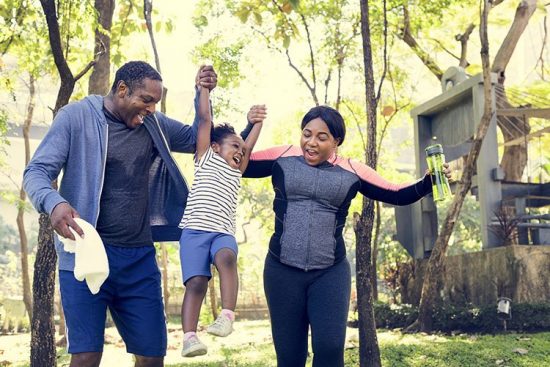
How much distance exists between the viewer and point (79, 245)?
4090 millimetres

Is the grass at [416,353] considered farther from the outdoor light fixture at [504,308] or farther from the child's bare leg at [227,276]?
Result: the child's bare leg at [227,276]

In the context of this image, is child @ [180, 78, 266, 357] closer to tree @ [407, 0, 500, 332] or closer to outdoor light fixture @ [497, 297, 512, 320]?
tree @ [407, 0, 500, 332]

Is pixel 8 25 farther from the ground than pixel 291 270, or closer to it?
farther from the ground

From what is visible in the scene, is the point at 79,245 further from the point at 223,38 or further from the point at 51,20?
the point at 223,38

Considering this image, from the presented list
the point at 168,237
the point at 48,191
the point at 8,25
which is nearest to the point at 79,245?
the point at 48,191

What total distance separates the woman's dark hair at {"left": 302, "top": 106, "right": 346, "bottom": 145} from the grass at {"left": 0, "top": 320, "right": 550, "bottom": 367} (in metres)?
5.76

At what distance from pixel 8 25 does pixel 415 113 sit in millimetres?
9658

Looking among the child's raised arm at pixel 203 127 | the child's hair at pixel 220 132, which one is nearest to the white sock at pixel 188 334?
the child's raised arm at pixel 203 127

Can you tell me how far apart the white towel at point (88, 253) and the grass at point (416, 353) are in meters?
6.46

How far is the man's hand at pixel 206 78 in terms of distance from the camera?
500cm

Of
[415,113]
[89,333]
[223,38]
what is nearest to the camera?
[89,333]

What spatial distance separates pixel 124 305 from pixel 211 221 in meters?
0.71

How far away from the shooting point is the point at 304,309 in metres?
5.04

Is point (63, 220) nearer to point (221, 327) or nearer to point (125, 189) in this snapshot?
point (125, 189)
